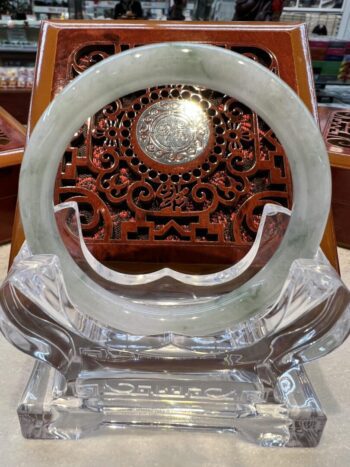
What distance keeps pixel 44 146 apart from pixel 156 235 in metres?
0.34

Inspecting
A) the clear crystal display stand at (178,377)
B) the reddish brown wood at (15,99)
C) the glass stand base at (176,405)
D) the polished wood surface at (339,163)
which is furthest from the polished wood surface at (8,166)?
the reddish brown wood at (15,99)

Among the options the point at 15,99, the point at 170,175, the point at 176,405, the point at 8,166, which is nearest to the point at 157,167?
the point at 170,175

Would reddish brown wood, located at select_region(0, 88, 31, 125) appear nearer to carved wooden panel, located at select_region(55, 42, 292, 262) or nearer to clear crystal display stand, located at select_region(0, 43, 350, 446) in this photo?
carved wooden panel, located at select_region(55, 42, 292, 262)

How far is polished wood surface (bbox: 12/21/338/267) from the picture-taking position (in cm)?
80

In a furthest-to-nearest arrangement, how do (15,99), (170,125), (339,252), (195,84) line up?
1. (15,99)
2. (339,252)
3. (170,125)
4. (195,84)

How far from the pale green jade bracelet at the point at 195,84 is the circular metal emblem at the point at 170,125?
0.30m

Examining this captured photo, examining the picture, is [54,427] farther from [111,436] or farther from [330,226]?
[330,226]

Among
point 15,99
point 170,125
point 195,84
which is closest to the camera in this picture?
point 195,84

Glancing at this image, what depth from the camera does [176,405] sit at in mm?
558

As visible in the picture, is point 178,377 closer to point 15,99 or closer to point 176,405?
point 176,405

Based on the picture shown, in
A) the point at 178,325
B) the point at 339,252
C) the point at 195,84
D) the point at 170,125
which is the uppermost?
the point at 195,84

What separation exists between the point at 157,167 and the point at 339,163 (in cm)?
38

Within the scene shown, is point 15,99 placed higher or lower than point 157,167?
lower

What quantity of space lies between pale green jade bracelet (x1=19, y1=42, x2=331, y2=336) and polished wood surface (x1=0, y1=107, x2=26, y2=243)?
41cm
